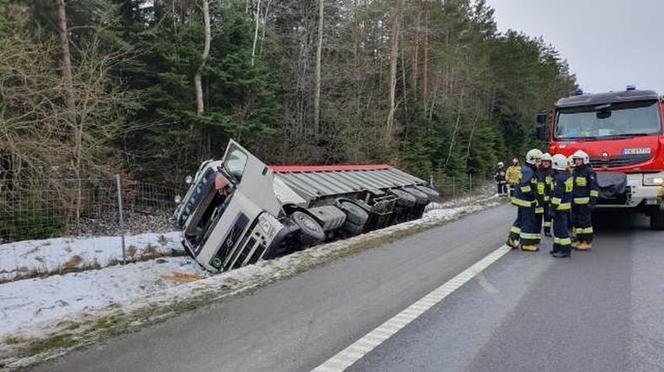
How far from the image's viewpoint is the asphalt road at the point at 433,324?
3.96m

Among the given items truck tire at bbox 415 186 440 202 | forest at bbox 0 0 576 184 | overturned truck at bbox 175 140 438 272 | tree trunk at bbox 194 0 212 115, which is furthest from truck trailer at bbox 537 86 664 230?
tree trunk at bbox 194 0 212 115

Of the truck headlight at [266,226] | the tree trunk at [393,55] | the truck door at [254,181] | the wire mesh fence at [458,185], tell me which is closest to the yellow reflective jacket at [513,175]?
the wire mesh fence at [458,185]

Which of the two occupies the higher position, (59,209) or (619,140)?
(619,140)

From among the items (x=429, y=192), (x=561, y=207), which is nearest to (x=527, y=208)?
(x=561, y=207)

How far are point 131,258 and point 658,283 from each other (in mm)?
9006

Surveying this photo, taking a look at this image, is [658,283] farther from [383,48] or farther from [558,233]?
[383,48]

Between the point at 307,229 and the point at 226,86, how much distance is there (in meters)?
11.3

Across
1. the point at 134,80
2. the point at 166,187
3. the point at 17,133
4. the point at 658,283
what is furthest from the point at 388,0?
the point at 658,283

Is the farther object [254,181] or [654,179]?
[254,181]

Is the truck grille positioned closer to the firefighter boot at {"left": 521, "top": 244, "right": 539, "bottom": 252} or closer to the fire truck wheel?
the firefighter boot at {"left": 521, "top": 244, "right": 539, "bottom": 252}

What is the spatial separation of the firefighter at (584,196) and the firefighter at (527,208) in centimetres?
59

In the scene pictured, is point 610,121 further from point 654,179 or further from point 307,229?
point 307,229

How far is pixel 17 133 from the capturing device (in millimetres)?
11547

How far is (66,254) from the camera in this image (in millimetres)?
10172
